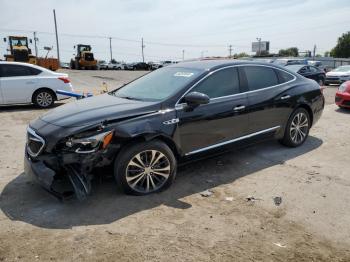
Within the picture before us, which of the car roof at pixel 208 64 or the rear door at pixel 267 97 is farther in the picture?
the rear door at pixel 267 97

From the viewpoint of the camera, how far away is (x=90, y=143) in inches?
150

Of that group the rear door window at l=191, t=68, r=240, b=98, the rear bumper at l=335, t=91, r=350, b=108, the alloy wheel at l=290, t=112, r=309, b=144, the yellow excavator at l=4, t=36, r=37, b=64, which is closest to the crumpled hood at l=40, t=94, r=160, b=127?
the rear door window at l=191, t=68, r=240, b=98

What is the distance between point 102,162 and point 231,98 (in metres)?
2.14

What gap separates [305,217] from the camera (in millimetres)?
3689

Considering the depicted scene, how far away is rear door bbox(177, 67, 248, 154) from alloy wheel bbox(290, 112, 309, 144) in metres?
1.33

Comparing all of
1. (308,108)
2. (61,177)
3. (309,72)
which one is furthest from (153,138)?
(309,72)

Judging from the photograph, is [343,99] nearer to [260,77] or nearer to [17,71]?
[260,77]

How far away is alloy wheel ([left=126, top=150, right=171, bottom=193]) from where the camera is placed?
13.3 feet

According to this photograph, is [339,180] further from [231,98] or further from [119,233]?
[119,233]

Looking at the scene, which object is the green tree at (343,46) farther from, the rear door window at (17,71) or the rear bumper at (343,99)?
the rear door window at (17,71)

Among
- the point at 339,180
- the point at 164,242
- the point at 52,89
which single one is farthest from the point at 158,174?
the point at 52,89

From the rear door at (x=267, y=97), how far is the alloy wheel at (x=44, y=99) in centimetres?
753

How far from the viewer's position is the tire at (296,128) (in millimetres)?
5926

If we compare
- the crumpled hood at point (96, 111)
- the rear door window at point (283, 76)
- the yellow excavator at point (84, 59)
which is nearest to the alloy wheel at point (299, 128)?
the rear door window at point (283, 76)
